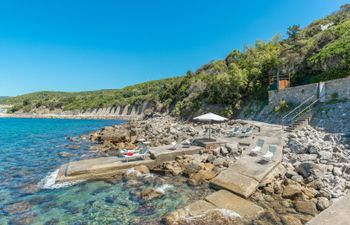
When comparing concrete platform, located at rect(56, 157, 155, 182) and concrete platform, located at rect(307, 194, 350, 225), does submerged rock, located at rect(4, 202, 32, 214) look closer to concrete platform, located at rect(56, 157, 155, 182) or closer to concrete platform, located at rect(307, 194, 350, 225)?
→ concrete platform, located at rect(56, 157, 155, 182)

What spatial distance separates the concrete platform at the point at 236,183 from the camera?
629 centimetres

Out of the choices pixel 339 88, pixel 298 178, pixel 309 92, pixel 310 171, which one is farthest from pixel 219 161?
pixel 309 92

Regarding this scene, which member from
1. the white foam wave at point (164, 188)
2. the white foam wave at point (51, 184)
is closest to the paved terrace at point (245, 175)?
the white foam wave at point (164, 188)

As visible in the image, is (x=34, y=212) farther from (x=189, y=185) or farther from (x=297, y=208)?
(x=297, y=208)

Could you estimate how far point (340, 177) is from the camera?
6727mm

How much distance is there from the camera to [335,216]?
426 centimetres

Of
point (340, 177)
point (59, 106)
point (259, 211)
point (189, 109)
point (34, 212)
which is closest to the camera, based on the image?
point (259, 211)

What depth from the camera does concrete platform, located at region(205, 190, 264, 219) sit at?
533 centimetres

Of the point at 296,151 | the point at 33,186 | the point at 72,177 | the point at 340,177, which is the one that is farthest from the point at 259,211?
the point at 33,186

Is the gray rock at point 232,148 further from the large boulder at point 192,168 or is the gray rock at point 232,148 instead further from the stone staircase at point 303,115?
the stone staircase at point 303,115

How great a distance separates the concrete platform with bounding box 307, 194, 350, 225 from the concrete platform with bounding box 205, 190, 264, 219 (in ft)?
4.78

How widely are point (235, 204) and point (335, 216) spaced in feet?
7.49

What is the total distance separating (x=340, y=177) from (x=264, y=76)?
56.2 ft

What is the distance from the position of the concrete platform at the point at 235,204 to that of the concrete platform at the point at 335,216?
146cm
